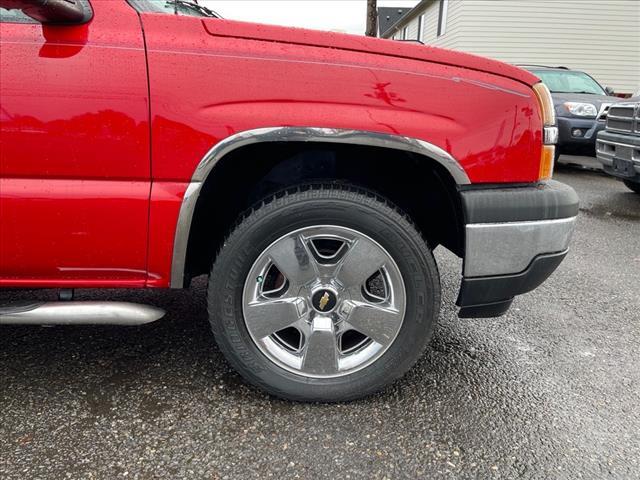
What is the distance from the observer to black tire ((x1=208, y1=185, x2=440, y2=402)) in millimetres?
1873

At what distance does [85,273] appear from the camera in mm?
1881

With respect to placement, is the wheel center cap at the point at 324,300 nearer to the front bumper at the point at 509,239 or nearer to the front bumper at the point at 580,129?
the front bumper at the point at 509,239

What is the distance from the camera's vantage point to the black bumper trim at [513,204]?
1.89m

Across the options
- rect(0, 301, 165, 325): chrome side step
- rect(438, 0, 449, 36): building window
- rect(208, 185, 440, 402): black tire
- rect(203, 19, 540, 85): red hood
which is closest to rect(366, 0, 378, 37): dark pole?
rect(438, 0, 449, 36): building window

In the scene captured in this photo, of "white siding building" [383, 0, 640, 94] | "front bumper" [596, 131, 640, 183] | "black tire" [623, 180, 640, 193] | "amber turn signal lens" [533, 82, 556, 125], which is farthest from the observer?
"white siding building" [383, 0, 640, 94]

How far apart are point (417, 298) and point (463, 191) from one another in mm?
451

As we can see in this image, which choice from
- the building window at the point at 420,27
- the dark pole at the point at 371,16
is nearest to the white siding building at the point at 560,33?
the dark pole at the point at 371,16

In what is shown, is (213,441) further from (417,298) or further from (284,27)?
(284,27)

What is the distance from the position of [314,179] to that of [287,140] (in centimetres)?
35

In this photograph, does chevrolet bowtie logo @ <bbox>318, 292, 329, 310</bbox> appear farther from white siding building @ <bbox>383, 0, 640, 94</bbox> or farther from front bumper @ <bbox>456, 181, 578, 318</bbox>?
white siding building @ <bbox>383, 0, 640, 94</bbox>

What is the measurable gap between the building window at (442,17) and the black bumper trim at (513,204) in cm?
1639

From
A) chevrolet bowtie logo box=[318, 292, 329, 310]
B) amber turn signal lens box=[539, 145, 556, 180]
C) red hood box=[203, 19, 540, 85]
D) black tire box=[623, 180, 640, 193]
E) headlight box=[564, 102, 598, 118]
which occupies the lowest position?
black tire box=[623, 180, 640, 193]

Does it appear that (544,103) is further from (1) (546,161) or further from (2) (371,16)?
(2) (371,16)

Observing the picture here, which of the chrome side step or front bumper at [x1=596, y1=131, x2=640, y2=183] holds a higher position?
front bumper at [x1=596, y1=131, x2=640, y2=183]
